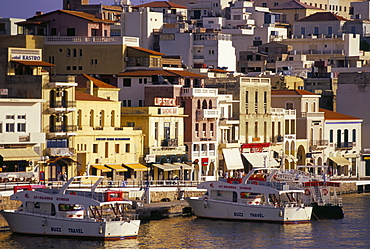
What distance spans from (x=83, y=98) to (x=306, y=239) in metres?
24.7

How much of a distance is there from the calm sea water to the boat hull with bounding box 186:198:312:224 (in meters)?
0.74

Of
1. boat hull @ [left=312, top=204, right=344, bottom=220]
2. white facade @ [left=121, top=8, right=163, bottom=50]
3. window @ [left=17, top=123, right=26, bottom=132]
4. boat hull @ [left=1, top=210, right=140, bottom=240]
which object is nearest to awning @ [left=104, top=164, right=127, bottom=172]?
window @ [left=17, top=123, right=26, bottom=132]

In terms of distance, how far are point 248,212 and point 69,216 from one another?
1457cm

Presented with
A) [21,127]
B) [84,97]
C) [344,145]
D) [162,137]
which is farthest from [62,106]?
[344,145]

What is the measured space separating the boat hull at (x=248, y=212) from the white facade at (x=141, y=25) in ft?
220

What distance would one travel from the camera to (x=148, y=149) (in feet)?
322

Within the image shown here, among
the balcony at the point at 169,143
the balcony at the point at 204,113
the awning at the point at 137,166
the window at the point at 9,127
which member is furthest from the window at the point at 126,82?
the window at the point at 9,127

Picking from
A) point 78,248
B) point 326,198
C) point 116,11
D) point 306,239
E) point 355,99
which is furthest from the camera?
point 116,11

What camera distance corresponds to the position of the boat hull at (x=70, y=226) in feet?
239

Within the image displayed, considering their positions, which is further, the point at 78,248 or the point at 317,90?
the point at 317,90

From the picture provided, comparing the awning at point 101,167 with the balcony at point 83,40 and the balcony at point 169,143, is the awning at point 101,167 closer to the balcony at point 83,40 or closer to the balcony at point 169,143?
the balcony at point 169,143

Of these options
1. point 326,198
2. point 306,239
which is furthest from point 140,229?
point 326,198

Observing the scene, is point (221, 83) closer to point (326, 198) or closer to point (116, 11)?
point (326, 198)

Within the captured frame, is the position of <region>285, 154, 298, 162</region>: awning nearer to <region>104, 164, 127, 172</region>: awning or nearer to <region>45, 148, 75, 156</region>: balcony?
<region>104, 164, 127, 172</region>: awning
